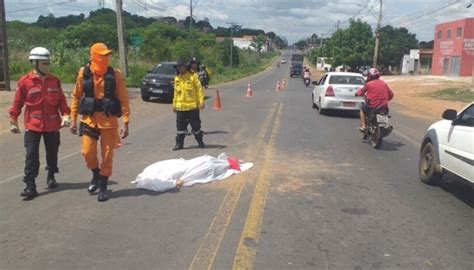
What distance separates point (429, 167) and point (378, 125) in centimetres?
326

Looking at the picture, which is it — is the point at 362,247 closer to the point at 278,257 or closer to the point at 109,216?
the point at 278,257

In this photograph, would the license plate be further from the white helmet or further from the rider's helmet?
the white helmet

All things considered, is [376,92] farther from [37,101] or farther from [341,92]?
[37,101]

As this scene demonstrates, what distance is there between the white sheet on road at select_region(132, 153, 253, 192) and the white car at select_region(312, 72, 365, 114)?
10.1m

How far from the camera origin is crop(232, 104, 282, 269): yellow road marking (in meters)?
4.40

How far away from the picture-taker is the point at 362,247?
4773 millimetres

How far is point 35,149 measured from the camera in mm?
6438

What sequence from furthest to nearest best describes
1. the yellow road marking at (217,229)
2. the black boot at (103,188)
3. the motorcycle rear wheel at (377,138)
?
the motorcycle rear wheel at (377,138) < the black boot at (103,188) < the yellow road marking at (217,229)

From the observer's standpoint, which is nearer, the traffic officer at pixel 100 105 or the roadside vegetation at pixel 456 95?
the traffic officer at pixel 100 105

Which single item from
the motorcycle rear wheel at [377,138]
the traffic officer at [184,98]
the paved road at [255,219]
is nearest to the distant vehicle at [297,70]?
the motorcycle rear wheel at [377,138]

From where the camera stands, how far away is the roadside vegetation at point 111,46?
36.8 meters

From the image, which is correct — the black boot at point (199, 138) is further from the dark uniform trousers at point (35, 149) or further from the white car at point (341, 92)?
the white car at point (341, 92)

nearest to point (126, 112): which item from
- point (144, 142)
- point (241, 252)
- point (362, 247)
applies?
point (241, 252)

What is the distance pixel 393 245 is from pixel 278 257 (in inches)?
46.1
